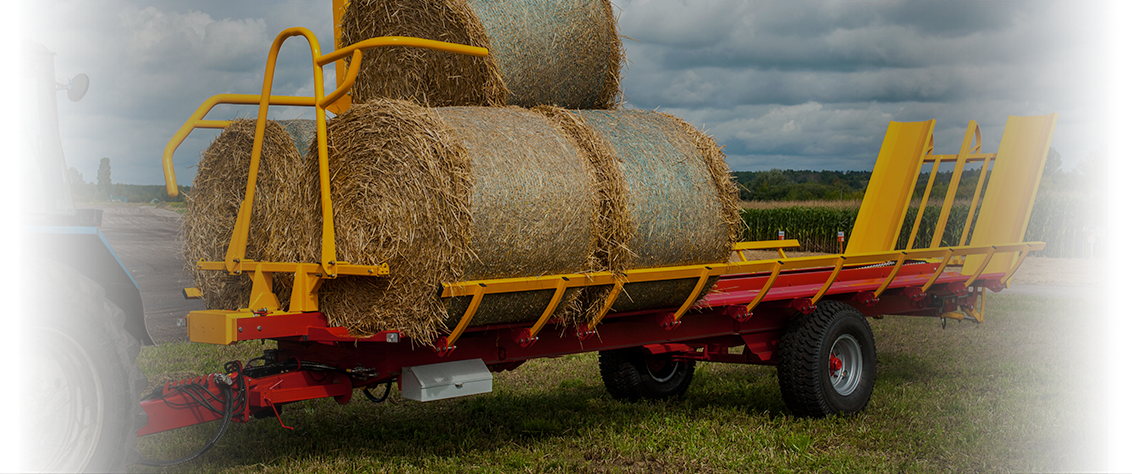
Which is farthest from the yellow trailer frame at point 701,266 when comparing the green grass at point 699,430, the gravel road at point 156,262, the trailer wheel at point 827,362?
the gravel road at point 156,262

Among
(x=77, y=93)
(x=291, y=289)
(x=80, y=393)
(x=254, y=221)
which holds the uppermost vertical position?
(x=77, y=93)

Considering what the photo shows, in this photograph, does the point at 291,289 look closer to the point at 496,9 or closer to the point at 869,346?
the point at 496,9

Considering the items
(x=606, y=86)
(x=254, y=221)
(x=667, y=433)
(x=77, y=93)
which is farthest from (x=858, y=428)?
(x=77, y=93)

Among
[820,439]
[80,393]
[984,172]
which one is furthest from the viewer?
[984,172]

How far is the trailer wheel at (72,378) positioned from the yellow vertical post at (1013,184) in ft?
27.8

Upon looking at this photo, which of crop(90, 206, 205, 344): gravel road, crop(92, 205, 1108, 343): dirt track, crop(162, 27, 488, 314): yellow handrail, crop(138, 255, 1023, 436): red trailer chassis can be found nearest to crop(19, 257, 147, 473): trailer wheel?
crop(138, 255, 1023, 436): red trailer chassis

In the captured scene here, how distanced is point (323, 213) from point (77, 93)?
1.62 metres

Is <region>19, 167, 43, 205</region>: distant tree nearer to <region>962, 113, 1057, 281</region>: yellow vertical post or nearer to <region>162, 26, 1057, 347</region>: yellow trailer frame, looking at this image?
<region>162, 26, 1057, 347</region>: yellow trailer frame

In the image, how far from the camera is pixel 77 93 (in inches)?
191

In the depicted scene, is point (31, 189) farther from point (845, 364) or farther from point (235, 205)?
point (845, 364)

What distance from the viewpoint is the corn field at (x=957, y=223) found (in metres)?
25.3

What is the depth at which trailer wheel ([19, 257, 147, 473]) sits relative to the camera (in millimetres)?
3900

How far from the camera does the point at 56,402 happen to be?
13.2ft

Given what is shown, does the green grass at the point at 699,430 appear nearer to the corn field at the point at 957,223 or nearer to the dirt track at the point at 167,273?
the dirt track at the point at 167,273
